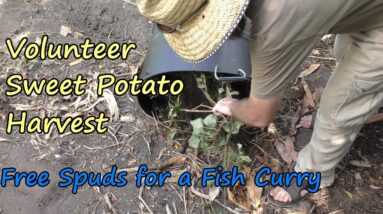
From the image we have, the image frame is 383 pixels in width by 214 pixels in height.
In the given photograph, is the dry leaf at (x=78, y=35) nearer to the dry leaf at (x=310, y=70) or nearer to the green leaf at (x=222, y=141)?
the green leaf at (x=222, y=141)

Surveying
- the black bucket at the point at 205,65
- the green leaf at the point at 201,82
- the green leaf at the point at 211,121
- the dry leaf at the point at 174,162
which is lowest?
the dry leaf at the point at 174,162

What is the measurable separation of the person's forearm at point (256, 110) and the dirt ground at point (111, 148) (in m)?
0.74

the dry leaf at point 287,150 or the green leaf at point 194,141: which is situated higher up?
the green leaf at point 194,141

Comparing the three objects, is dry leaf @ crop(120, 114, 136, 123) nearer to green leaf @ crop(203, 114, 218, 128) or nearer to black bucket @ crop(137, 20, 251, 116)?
black bucket @ crop(137, 20, 251, 116)

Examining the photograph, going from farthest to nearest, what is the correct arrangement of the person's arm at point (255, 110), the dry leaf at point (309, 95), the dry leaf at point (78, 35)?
the dry leaf at point (78, 35) < the dry leaf at point (309, 95) < the person's arm at point (255, 110)

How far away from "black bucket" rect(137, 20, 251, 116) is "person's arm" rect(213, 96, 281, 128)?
0.55ft

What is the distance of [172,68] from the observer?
2234 millimetres

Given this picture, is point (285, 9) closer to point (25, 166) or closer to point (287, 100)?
point (287, 100)

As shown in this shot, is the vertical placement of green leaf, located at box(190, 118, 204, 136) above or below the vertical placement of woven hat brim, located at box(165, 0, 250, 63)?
below

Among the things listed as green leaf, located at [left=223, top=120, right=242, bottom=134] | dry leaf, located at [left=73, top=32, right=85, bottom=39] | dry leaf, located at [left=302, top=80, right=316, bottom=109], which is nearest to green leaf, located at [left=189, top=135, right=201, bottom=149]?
green leaf, located at [left=223, top=120, right=242, bottom=134]

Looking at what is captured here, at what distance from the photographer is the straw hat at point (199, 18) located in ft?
4.17

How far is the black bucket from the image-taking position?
7.27ft

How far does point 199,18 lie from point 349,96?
801mm

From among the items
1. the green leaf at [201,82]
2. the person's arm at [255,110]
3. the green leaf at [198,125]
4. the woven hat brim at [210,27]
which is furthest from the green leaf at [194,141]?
the woven hat brim at [210,27]
